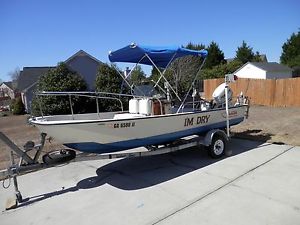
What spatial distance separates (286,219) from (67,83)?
43.5 feet

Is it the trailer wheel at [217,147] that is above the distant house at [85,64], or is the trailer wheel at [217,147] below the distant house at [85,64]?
below

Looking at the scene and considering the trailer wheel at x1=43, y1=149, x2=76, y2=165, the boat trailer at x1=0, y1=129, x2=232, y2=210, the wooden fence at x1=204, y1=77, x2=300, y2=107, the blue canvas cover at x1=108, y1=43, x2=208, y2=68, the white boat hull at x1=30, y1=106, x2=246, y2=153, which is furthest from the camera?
the wooden fence at x1=204, y1=77, x2=300, y2=107

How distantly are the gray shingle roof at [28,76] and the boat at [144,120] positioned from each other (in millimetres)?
26054

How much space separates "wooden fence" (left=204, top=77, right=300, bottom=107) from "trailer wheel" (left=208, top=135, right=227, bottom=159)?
10592 mm

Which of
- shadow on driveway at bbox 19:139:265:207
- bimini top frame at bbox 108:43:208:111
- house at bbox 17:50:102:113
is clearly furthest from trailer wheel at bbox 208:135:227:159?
house at bbox 17:50:102:113

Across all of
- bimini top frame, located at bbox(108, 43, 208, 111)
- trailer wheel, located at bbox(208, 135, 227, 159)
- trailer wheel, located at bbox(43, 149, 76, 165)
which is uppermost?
bimini top frame, located at bbox(108, 43, 208, 111)

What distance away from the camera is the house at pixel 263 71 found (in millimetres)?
39125

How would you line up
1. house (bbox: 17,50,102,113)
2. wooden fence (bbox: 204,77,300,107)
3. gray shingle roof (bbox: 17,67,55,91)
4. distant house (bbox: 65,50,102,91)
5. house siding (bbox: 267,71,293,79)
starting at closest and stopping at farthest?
wooden fence (bbox: 204,77,300,107) < house (bbox: 17,50,102,113) < distant house (bbox: 65,50,102,91) < gray shingle roof (bbox: 17,67,55,91) < house siding (bbox: 267,71,293,79)

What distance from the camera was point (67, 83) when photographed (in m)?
15.5

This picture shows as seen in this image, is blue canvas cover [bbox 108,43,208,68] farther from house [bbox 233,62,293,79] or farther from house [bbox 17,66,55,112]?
house [bbox 233,62,293,79]

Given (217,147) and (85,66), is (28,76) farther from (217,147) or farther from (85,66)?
(217,147)

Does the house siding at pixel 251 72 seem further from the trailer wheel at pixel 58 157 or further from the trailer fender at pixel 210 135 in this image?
the trailer wheel at pixel 58 157

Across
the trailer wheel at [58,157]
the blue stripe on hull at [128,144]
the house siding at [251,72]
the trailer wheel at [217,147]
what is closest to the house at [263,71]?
the house siding at [251,72]

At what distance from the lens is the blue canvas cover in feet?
22.5
